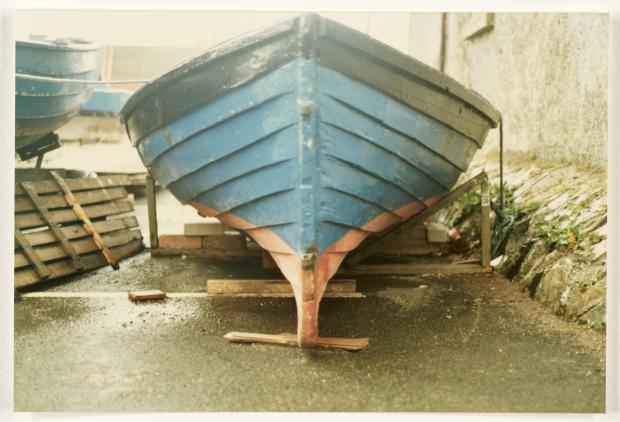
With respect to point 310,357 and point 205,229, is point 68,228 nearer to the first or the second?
point 205,229

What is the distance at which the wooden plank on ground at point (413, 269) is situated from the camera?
3877 millimetres

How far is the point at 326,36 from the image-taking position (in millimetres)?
2428

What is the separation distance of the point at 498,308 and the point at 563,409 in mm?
983

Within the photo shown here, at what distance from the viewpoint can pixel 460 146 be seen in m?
3.43

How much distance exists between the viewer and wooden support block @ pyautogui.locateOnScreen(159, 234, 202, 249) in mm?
4371

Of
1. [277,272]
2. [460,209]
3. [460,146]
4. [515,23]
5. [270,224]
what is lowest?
[277,272]

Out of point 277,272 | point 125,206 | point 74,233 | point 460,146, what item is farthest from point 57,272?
point 460,146

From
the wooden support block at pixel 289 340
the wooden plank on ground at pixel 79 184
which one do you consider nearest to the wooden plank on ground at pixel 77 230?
the wooden plank on ground at pixel 79 184

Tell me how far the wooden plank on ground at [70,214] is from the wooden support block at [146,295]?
0.99 metres

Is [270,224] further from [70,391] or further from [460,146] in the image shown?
[460,146]

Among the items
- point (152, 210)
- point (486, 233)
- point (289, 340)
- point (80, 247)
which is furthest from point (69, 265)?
point (486, 233)

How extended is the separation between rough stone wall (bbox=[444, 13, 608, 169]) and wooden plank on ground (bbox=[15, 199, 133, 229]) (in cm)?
346

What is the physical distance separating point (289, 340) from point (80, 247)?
211 cm

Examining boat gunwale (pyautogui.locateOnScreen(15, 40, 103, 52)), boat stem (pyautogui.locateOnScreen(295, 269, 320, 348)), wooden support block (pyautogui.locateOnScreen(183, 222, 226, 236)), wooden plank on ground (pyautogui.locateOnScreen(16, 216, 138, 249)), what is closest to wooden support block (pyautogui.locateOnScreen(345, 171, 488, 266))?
wooden support block (pyautogui.locateOnScreen(183, 222, 226, 236))
